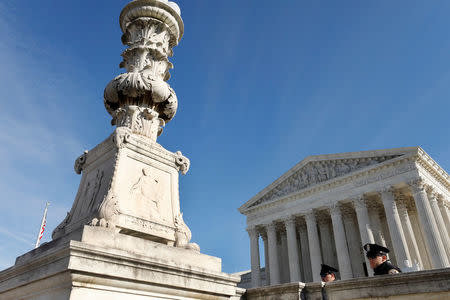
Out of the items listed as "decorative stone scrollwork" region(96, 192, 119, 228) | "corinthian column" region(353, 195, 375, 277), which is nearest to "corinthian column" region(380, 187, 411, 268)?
"corinthian column" region(353, 195, 375, 277)

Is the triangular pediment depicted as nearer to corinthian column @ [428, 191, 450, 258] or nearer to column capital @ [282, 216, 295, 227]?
column capital @ [282, 216, 295, 227]

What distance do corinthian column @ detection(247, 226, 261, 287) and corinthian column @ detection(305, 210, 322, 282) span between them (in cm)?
696

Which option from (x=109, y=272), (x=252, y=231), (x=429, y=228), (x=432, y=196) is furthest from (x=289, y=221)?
(x=109, y=272)

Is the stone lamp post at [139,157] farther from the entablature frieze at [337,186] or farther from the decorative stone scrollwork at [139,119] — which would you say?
the entablature frieze at [337,186]

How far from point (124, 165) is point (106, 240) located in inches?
56.3

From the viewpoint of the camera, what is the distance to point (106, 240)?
11.6ft

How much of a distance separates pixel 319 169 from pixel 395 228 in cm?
1030

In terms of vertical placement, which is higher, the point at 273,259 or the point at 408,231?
the point at 408,231

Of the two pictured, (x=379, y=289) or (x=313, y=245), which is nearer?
(x=379, y=289)

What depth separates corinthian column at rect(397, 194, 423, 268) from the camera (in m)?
29.1

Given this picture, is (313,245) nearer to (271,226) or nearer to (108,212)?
(271,226)

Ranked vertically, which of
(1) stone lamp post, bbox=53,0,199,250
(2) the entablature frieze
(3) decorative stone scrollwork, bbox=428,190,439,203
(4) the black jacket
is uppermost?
(2) the entablature frieze

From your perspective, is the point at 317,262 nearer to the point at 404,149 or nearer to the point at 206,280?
the point at 404,149

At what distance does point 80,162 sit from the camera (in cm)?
555
